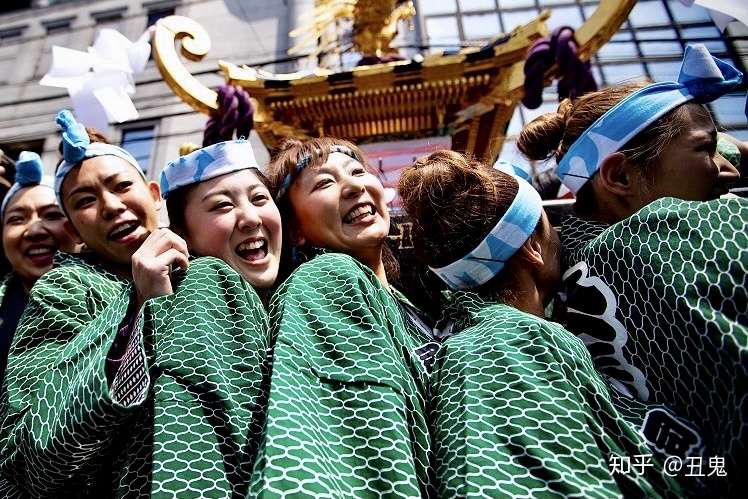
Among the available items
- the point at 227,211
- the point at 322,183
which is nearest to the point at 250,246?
the point at 227,211

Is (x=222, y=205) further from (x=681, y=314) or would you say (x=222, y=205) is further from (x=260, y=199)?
(x=681, y=314)

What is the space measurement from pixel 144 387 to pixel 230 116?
273 centimetres

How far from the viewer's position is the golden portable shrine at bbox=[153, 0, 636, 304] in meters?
3.77

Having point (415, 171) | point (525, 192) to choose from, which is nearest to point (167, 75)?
point (415, 171)

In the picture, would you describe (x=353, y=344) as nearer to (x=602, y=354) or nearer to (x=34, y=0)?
(x=602, y=354)

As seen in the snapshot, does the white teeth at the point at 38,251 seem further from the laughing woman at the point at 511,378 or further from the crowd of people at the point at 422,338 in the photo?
the laughing woman at the point at 511,378

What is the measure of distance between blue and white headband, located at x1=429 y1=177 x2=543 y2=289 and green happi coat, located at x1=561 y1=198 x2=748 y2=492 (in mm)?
204

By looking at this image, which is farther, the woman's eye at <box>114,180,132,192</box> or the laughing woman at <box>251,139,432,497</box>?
the woman's eye at <box>114,180,132,192</box>

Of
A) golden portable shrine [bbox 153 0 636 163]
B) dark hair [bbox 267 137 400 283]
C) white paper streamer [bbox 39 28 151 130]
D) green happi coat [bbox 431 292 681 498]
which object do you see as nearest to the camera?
green happi coat [bbox 431 292 681 498]

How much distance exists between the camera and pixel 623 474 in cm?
92

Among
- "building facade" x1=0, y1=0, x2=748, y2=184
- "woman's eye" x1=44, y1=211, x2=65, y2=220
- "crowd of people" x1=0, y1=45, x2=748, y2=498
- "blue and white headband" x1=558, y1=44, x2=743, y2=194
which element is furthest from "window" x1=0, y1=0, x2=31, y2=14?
"blue and white headband" x1=558, y1=44, x2=743, y2=194

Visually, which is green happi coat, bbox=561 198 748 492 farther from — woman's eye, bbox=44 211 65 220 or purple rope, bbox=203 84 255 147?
purple rope, bbox=203 84 255 147

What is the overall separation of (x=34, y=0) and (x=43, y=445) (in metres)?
13.9

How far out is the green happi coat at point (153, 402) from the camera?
3.25 ft
